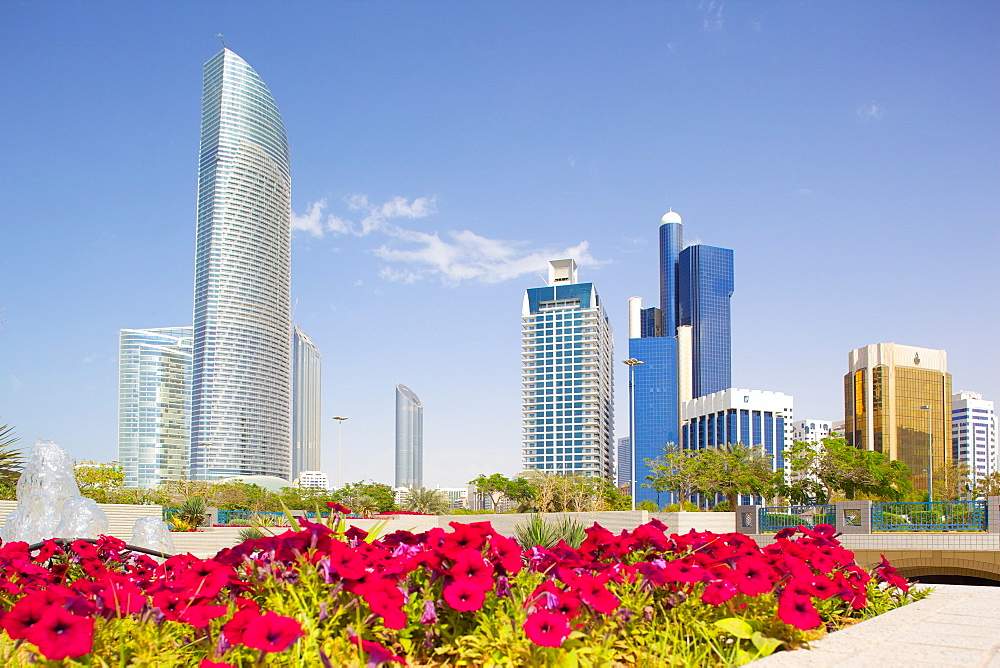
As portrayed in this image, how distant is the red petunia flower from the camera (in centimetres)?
274

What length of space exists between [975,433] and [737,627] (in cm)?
16130

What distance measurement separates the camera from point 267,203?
13138 centimetres

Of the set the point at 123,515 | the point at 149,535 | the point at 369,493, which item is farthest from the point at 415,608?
the point at 369,493

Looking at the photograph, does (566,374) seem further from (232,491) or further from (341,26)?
(341,26)

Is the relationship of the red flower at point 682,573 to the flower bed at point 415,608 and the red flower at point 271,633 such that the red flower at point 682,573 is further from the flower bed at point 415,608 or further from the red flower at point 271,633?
the red flower at point 271,633

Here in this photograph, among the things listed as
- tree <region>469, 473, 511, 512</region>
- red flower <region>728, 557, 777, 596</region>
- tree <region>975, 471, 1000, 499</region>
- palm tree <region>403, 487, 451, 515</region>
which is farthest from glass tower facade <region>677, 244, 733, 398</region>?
red flower <region>728, 557, 777, 596</region>

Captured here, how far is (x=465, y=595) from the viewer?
2.79 metres

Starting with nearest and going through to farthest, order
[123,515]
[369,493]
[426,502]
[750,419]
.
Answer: [123,515] < [426,502] < [369,493] < [750,419]

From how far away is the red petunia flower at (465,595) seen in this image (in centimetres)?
274

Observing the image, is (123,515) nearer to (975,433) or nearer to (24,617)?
(24,617)

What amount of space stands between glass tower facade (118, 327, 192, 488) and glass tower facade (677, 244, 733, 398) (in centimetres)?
10863

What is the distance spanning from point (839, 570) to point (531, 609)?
2289 millimetres

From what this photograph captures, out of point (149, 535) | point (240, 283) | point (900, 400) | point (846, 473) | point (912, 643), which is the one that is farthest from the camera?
point (240, 283)

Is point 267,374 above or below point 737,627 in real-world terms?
above
